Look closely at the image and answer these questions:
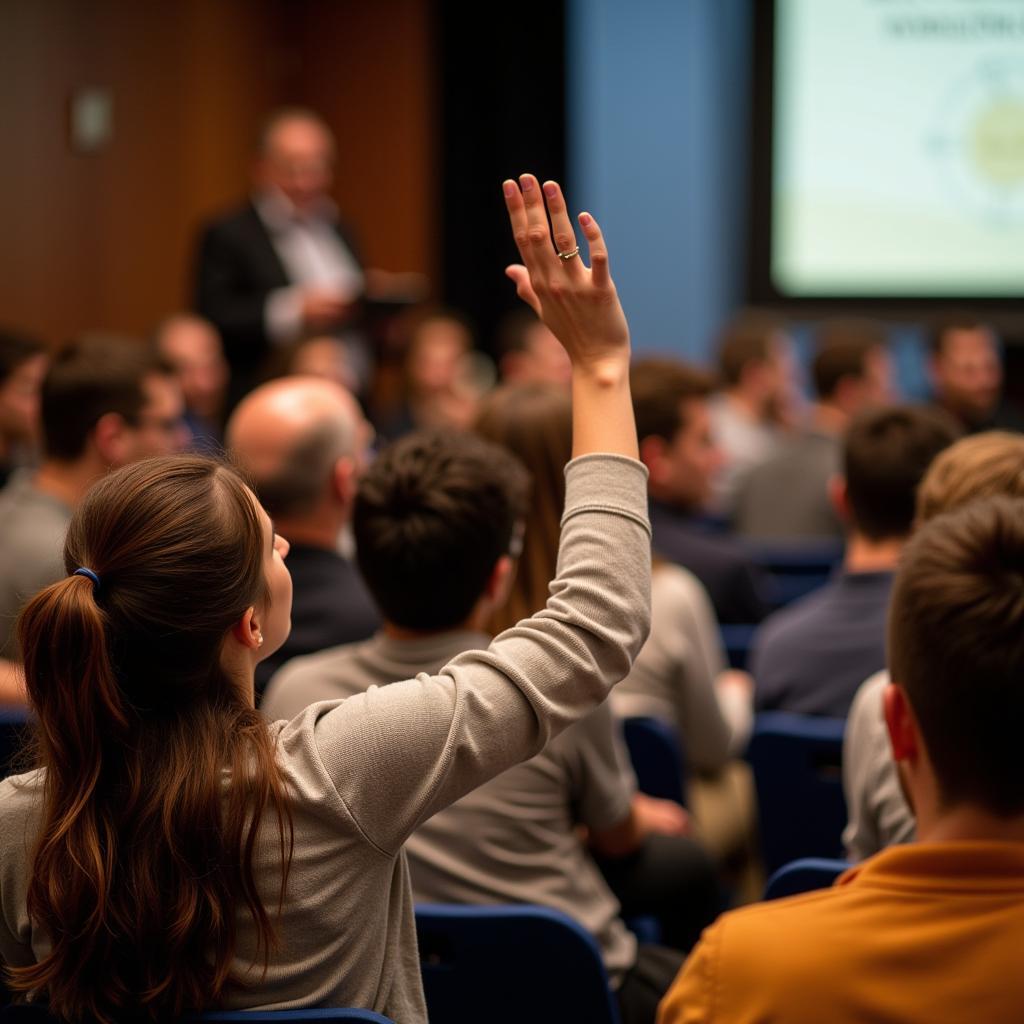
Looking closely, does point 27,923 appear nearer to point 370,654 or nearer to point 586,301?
point 370,654

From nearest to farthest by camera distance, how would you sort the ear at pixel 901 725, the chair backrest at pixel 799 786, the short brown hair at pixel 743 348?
1. the ear at pixel 901 725
2. the chair backrest at pixel 799 786
3. the short brown hair at pixel 743 348

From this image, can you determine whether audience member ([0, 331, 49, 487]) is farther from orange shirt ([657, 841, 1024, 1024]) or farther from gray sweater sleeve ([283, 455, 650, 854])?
orange shirt ([657, 841, 1024, 1024])

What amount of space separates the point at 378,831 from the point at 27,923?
342 mm

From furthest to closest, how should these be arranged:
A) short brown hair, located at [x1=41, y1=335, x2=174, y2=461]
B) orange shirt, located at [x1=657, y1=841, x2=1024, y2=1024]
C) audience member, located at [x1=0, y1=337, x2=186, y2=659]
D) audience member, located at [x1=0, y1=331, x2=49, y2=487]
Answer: audience member, located at [x1=0, y1=331, x2=49, y2=487], short brown hair, located at [x1=41, y1=335, x2=174, y2=461], audience member, located at [x1=0, y1=337, x2=186, y2=659], orange shirt, located at [x1=657, y1=841, x2=1024, y2=1024]

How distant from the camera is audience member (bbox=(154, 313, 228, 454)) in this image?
532 cm

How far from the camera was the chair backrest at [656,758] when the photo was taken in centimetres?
241

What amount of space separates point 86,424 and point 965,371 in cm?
452

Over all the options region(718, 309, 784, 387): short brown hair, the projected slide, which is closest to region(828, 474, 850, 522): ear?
region(718, 309, 784, 387): short brown hair

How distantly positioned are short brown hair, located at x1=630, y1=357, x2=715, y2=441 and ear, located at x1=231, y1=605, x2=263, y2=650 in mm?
2110

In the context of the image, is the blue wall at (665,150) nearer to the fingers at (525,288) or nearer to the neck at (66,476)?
the neck at (66,476)

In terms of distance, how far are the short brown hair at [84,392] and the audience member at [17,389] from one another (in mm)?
885

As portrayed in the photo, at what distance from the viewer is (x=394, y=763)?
1189 mm

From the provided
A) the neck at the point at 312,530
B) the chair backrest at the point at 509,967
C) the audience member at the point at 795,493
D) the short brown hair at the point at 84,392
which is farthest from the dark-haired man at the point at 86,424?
the audience member at the point at 795,493

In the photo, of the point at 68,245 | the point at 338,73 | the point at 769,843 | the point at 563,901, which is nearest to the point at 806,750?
the point at 769,843
